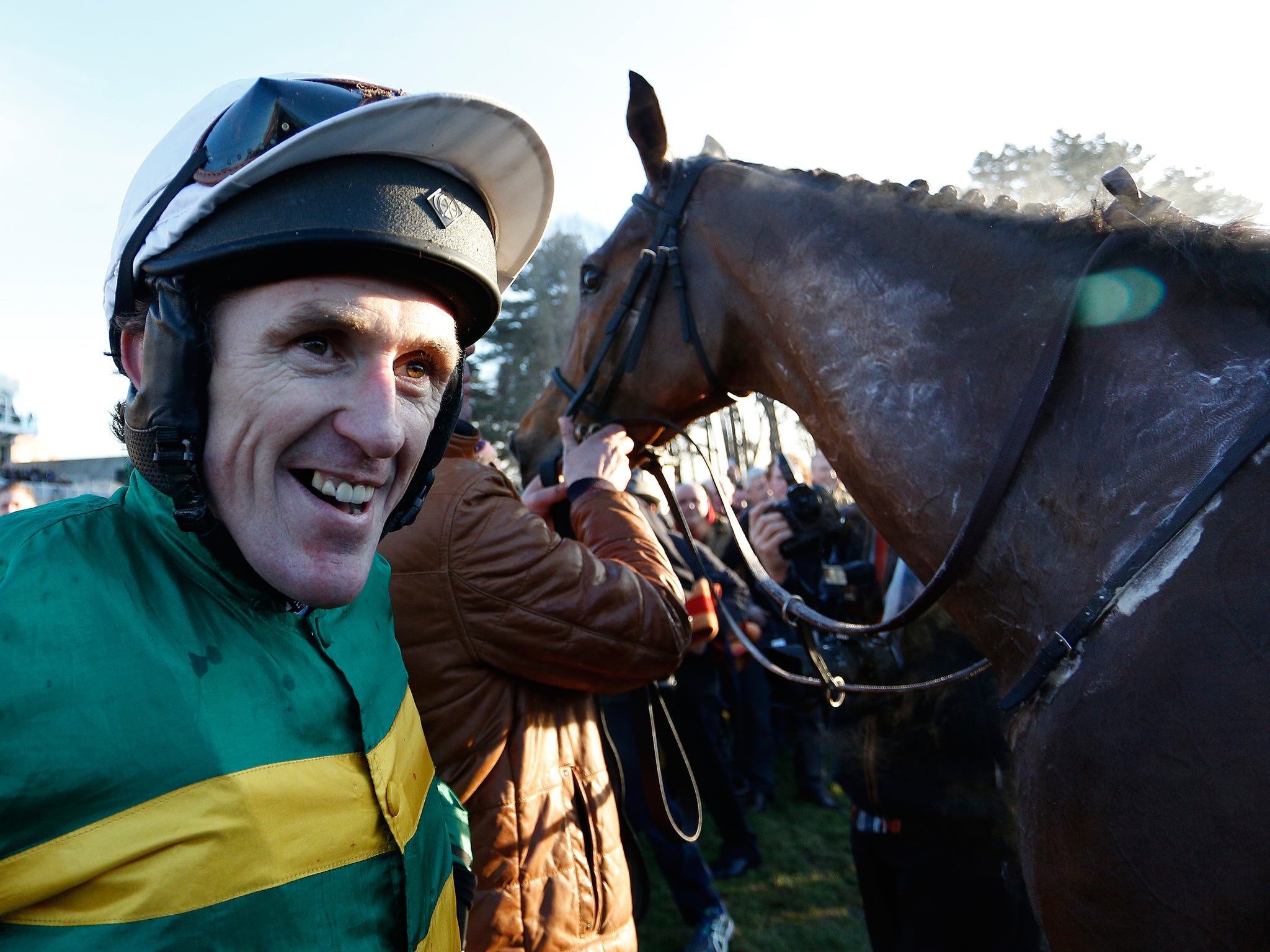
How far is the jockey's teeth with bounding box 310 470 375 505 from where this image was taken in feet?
3.77

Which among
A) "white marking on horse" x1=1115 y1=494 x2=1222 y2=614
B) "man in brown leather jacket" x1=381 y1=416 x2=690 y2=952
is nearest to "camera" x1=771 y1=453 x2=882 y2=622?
"man in brown leather jacket" x1=381 y1=416 x2=690 y2=952

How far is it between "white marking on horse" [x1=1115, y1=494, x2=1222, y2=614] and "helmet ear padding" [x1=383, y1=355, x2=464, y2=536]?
128cm

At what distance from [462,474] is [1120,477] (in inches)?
62.5

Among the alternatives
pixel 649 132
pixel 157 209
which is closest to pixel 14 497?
pixel 649 132

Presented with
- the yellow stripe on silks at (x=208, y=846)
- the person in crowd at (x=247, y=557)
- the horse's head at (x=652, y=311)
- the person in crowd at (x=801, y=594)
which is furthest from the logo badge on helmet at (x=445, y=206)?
the person in crowd at (x=801, y=594)

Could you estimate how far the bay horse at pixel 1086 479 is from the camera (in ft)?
4.17

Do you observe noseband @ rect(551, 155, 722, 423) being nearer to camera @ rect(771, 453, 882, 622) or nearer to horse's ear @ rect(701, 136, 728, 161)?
horse's ear @ rect(701, 136, 728, 161)

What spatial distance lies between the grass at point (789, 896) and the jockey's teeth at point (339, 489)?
4261 mm

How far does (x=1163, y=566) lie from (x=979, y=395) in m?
0.50

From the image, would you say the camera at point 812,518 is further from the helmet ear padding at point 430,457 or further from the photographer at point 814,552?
the helmet ear padding at point 430,457

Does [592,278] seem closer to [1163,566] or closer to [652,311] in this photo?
[652,311]

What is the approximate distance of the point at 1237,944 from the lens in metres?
1.23

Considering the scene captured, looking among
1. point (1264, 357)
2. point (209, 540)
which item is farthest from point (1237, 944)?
point (209, 540)

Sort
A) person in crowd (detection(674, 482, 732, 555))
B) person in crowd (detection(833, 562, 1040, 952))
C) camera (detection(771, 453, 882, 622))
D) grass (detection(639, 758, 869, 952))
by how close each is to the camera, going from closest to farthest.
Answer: person in crowd (detection(833, 562, 1040, 952)), camera (detection(771, 453, 882, 622)), grass (detection(639, 758, 869, 952)), person in crowd (detection(674, 482, 732, 555))
